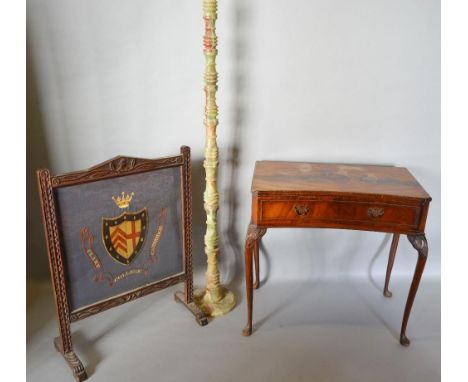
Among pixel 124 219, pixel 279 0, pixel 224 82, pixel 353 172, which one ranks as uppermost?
pixel 279 0

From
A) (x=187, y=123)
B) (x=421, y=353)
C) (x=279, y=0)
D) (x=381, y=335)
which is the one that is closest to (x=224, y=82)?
(x=187, y=123)

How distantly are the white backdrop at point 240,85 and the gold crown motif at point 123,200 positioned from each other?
431 millimetres

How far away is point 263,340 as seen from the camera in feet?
6.50

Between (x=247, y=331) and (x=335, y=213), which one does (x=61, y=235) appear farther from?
(x=335, y=213)

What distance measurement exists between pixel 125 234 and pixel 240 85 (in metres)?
0.96

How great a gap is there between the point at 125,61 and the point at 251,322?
4.71 feet

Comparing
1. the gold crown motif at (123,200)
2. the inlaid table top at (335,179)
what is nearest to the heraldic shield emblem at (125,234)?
the gold crown motif at (123,200)

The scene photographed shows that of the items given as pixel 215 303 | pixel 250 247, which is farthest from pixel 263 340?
pixel 250 247

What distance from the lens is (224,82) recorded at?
6.97 feet

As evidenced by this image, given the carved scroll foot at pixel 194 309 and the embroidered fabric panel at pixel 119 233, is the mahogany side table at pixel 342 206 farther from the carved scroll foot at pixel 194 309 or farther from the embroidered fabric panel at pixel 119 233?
the embroidered fabric panel at pixel 119 233

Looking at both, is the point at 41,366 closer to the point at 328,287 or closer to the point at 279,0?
the point at 328,287

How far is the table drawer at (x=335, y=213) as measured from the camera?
1769mm

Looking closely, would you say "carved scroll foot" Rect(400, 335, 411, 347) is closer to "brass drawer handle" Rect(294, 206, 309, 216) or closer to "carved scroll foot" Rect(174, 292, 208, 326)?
"brass drawer handle" Rect(294, 206, 309, 216)

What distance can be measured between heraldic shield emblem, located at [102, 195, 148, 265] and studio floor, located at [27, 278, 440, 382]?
16.4 inches
